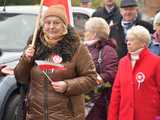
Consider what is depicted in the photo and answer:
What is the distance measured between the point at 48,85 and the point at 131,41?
3.15ft

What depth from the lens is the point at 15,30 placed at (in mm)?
8289

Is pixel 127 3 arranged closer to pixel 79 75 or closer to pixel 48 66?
pixel 79 75

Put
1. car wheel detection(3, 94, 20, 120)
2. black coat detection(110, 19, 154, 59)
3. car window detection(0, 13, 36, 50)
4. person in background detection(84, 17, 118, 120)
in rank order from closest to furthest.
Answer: person in background detection(84, 17, 118, 120) → car wheel detection(3, 94, 20, 120) → black coat detection(110, 19, 154, 59) → car window detection(0, 13, 36, 50)

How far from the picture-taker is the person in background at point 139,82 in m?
5.51

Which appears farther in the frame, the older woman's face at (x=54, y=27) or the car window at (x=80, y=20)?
the car window at (x=80, y=20)

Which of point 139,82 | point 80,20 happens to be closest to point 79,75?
point 139,82

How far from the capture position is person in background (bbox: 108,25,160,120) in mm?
5508

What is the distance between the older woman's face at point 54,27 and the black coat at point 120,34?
208 centimetres

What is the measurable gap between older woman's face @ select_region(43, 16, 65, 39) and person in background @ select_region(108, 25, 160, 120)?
76 centimetres

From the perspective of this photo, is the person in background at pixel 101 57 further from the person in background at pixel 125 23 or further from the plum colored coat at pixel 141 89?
the person in background at pixel 125 23

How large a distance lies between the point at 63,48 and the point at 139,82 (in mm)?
818

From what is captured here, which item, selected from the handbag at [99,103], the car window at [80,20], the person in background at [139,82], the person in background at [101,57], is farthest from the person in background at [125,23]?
the car window at [80,20]

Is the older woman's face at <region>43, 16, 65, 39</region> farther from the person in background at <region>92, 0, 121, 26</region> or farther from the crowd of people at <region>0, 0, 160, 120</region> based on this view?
the person in background at <region>92, 0, 121, 26</region>

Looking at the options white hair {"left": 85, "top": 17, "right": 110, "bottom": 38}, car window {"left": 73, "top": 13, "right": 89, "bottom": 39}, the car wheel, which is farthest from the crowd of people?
car window {"left": 73, "top": 13, "right": 89, "bottom": 39}
